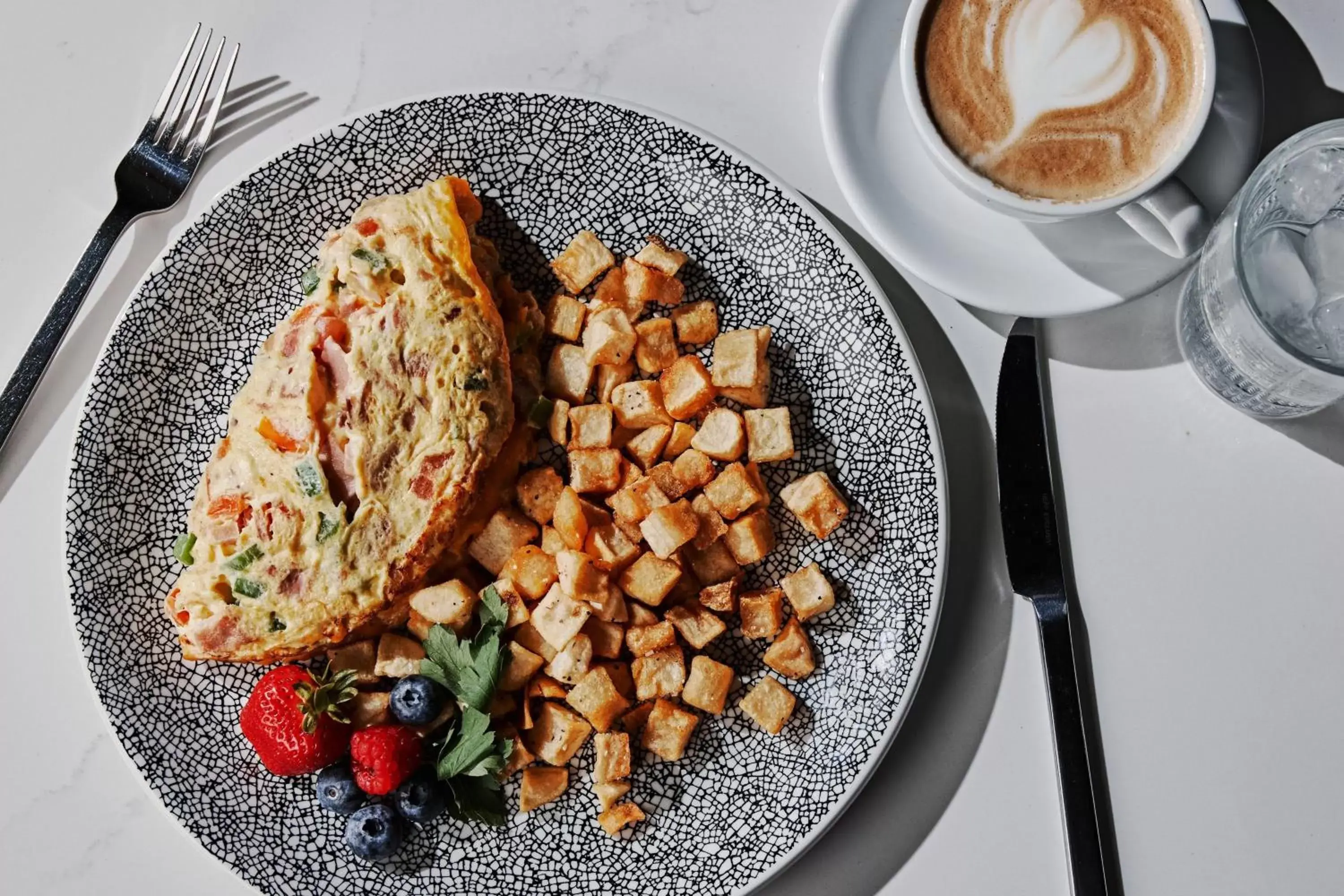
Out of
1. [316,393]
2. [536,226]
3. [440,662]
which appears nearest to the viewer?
[316,393]

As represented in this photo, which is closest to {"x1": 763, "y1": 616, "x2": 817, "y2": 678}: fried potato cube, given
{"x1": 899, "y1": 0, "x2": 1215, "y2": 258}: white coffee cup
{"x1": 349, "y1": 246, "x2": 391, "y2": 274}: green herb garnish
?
{"x1": 899, "y1": 0, "x2": 1215, "y2": 258}: white coffee cup

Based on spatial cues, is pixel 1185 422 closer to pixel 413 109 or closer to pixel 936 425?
pixel 936 425

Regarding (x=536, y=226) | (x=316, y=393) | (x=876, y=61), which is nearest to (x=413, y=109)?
(x=536, y=226)

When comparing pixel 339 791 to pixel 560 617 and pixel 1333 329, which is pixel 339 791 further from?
pixel 1333 329

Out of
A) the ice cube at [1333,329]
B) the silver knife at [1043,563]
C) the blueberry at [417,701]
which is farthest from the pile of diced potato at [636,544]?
the ice cube at [1333,329]

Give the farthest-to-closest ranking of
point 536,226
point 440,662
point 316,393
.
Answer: point 536,226 < point 440,662 < point 316,393

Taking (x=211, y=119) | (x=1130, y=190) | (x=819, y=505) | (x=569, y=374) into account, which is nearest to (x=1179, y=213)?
(x=1130, y=190)

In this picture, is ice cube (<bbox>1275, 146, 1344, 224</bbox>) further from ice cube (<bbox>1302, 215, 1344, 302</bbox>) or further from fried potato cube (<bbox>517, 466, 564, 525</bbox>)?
fried potato cube (<bbox>517, 466, 564, 525</bbox>)
